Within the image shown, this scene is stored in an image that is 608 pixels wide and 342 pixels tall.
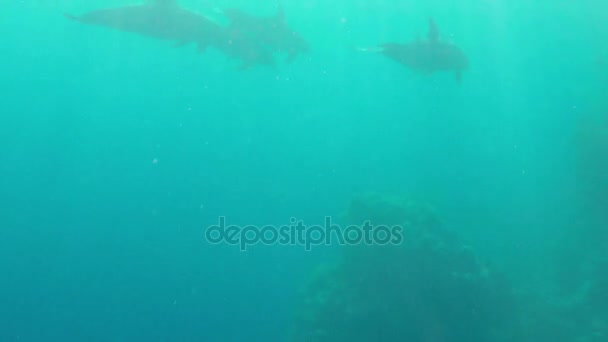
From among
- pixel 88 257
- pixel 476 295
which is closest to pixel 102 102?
pixel 88 257

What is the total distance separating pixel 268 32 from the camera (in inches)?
426

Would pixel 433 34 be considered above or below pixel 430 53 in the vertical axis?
above

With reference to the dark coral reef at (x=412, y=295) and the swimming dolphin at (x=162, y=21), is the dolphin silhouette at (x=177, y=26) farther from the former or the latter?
the dark coral reef at (x=412, y=295)

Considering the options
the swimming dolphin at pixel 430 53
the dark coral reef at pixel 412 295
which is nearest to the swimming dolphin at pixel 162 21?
the swimming dolphin at pixel 430 53

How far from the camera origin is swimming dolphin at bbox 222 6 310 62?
10.3m

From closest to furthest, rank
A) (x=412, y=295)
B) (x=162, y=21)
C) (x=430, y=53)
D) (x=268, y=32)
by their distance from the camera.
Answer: (x=162, y=21) → (x=412, y=295) → (x=268, y=32) → (x=430, y=53)

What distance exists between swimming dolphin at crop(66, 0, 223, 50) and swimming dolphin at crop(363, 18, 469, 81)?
406 cm

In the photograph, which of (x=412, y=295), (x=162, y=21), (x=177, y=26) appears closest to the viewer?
(x=162, y=21)

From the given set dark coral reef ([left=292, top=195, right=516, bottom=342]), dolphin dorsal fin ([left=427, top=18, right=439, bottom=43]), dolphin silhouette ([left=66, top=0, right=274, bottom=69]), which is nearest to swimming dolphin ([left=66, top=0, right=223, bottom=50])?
dolphin silhouette ([left=66, top=0, right=274, bottom=69])

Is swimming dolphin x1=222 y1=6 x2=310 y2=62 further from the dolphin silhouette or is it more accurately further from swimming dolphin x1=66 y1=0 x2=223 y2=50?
swimming dolphin x1=66 y1=0 x2=223 y2=50

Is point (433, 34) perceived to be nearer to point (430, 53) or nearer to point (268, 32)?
point (430, 53)

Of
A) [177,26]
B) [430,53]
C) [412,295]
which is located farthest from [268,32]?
[412,295]

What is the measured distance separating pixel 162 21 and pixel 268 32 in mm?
2837

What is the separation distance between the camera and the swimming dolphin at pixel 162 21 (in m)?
8.36
